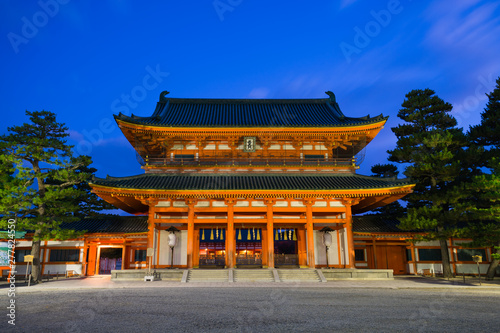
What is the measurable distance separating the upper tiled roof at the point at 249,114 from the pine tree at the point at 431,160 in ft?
9.97

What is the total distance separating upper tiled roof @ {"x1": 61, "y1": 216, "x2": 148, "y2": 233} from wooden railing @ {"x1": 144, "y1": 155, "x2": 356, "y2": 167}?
5478 millimetres

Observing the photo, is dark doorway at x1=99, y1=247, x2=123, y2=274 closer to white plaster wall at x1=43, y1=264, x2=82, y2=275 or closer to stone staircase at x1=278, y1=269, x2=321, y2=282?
white plaster wall at x1=43, y1=264, x2=82, y2=275

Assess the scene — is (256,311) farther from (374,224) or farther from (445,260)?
(445,260)

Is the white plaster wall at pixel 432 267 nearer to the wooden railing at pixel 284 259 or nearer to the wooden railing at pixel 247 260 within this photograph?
the wooden railing at pixel 284 259

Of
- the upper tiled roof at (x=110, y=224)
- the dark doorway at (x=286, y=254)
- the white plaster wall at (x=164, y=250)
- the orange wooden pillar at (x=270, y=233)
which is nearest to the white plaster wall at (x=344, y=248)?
the dark doorway at (x=286, y=254)

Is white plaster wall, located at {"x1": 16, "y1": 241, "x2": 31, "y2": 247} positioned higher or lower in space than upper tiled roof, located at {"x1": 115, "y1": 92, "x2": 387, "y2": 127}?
lower

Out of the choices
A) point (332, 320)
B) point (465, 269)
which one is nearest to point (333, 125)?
point (465, 269)

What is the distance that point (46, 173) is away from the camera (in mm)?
20266

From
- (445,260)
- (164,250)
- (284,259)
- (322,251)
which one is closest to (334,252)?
(322,251)

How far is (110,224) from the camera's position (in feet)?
85.0

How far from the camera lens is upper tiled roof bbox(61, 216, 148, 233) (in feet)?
82.1

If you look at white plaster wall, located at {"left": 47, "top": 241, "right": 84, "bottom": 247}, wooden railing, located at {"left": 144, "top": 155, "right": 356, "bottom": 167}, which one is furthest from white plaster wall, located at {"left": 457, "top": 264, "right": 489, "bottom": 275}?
white plaster wall, located at {"left": 47, "top": 241, "right": 84, "bottom": 247}

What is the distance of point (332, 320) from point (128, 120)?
61.1 ft

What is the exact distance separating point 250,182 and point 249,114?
7970 mm
